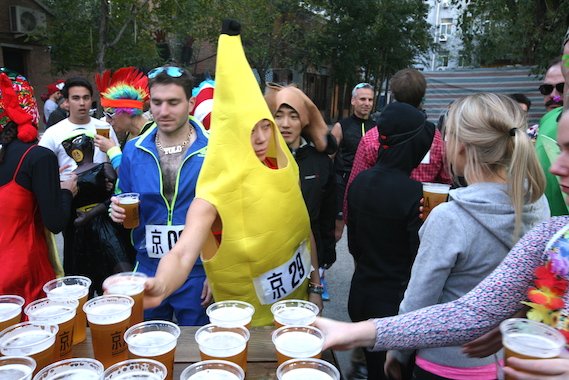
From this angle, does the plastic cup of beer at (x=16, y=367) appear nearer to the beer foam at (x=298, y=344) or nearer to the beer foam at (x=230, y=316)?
the beer foam at (x=230, y=316)

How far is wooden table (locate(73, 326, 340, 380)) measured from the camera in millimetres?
1781

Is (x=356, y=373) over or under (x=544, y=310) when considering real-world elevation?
under

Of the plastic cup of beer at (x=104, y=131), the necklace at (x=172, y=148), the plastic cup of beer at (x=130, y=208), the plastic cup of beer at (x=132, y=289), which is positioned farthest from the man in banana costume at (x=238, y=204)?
the plastic cup of beer at (x=104, y=131)

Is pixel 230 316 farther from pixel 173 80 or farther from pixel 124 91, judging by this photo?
pixel 124 91

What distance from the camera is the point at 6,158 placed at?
9.52 feet

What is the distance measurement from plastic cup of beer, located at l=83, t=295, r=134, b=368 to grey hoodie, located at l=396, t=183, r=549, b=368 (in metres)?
1.20

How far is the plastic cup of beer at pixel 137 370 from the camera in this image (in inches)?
54.9

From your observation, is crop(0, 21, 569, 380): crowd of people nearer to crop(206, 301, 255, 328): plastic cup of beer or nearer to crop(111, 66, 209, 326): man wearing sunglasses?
crop(111, 66, 209, 326): man wearing sunglasses

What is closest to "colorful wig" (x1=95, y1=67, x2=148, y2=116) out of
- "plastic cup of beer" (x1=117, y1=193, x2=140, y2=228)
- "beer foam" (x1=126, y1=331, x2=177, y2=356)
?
"plastic cup of beer" (x1=117, y1=193, x2=140, y2=228)

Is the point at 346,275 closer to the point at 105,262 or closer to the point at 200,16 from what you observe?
the point at 105,262

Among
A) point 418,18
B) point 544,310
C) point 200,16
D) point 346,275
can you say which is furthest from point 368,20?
point 544,310

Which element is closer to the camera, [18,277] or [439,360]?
[439,360]

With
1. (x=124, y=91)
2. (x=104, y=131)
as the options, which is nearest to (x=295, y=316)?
(x=104, y=131)

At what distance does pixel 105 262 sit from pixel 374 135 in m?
2.62
